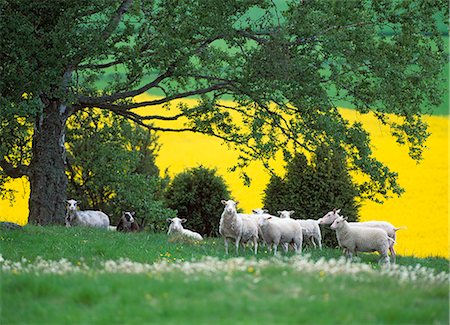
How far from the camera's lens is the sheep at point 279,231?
76.1 ft

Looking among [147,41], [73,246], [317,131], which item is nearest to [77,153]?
[147,41]

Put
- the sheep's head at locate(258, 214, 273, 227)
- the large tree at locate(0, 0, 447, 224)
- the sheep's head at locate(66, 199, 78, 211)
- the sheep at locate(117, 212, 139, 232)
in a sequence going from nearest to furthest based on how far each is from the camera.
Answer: the sheep's head at locate(258, 214, 273, 227) < the large tree at locate(0, 0, 447, 224) < the sheep at locate(117, 212, 139, 232) < the sheep's head at locate(66, 199, 78, 211)

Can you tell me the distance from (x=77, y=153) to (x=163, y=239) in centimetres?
1627

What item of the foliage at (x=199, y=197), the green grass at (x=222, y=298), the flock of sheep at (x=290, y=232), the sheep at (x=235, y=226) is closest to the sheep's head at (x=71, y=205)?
the foliage at (x=199, y=197)

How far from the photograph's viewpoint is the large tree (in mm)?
26125

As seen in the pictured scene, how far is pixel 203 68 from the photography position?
30.7 m

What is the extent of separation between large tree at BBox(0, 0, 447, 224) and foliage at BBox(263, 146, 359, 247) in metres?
2.14

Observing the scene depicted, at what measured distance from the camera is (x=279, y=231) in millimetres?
23266

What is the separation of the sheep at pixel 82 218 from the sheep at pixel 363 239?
1325cm

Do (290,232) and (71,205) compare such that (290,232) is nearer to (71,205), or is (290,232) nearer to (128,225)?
(128,225)

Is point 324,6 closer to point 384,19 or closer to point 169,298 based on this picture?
point 384,19

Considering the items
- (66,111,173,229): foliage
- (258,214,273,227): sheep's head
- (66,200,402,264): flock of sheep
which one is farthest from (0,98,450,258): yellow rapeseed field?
(258,214,273,227): sheep's head

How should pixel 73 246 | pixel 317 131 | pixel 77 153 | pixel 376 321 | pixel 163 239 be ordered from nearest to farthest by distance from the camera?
pixel 376 321, pixel 73 246, pixel 163 239, pixel 317 131, pixel 77 153

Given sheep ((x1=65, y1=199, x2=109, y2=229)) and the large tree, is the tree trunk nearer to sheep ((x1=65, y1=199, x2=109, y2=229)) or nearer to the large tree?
the large tree
